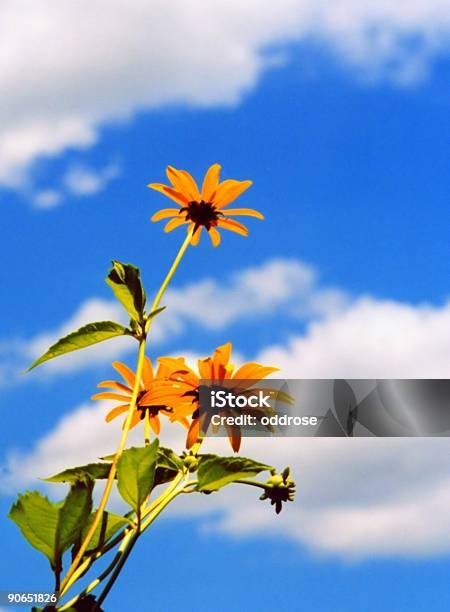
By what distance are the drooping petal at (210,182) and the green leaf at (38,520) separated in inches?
20.9

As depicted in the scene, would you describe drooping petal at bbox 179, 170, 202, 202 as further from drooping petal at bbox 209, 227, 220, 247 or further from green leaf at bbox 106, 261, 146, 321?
green leaf at bbox 106, 261, 146, 321

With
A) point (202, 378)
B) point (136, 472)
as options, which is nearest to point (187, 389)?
point (202, 378)

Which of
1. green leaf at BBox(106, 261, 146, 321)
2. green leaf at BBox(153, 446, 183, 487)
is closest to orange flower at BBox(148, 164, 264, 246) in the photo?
green leaf at BBox(106, 261, 146, 321)

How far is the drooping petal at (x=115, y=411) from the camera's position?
1.26 metres

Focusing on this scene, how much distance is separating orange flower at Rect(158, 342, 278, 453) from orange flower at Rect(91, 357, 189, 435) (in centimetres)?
1

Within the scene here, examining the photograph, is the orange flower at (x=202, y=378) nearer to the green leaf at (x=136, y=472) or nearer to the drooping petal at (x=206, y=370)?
the drooping petal at (x=206, y=370)

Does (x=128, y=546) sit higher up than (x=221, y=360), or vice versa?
(x=221, y=360)

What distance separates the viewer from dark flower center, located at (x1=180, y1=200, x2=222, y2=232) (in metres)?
1.25

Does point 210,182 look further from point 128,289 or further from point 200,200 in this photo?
point 128,289

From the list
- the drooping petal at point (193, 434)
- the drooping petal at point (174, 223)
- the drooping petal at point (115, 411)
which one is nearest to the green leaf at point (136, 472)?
the drooping petal at point (193, 434)

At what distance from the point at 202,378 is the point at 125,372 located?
0.52ft

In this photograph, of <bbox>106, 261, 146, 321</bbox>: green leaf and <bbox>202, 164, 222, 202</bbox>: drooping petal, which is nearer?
<bbox>106, 261, 146, 321</bbox>: green leaf

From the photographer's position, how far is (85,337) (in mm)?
1066

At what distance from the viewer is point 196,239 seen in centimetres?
129
